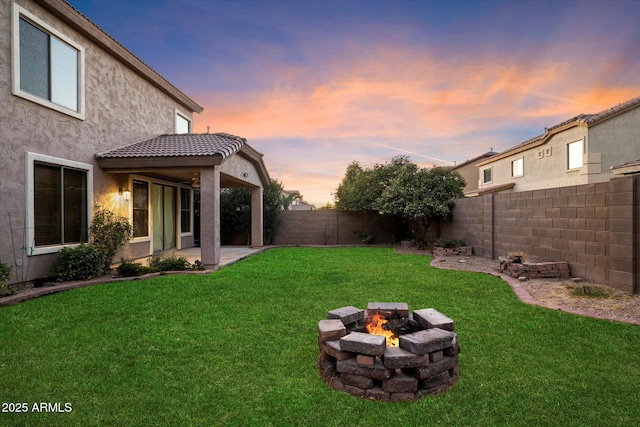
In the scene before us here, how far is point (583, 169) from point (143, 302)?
17451mm

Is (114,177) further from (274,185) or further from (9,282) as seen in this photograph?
(274,185)

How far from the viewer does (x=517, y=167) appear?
811 inches

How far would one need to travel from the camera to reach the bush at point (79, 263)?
740cm

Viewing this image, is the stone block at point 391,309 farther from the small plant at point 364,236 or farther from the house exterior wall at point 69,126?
the small plant at point 364,236

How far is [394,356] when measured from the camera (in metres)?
2.84

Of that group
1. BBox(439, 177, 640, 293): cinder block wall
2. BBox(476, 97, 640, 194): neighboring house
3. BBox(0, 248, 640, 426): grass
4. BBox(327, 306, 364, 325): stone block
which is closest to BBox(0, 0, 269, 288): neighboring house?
BBox(0, 248, 640, 426): grass

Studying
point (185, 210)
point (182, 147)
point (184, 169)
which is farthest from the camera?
point (185, 210)

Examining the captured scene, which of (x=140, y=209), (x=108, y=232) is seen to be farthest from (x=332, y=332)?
(x=140, y=209)

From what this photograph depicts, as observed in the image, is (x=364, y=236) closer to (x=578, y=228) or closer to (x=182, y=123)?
(x=182, y=123)

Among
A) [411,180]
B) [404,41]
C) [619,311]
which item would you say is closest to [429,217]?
[411,180]

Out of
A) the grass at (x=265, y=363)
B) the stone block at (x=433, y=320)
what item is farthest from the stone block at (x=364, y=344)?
the stone block at (x=433, y=320)

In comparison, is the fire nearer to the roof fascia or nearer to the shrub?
the shrub

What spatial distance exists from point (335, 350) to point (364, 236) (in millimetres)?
14134

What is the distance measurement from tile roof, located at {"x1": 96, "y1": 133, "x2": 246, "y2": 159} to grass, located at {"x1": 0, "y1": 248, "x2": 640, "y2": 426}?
4.13m
